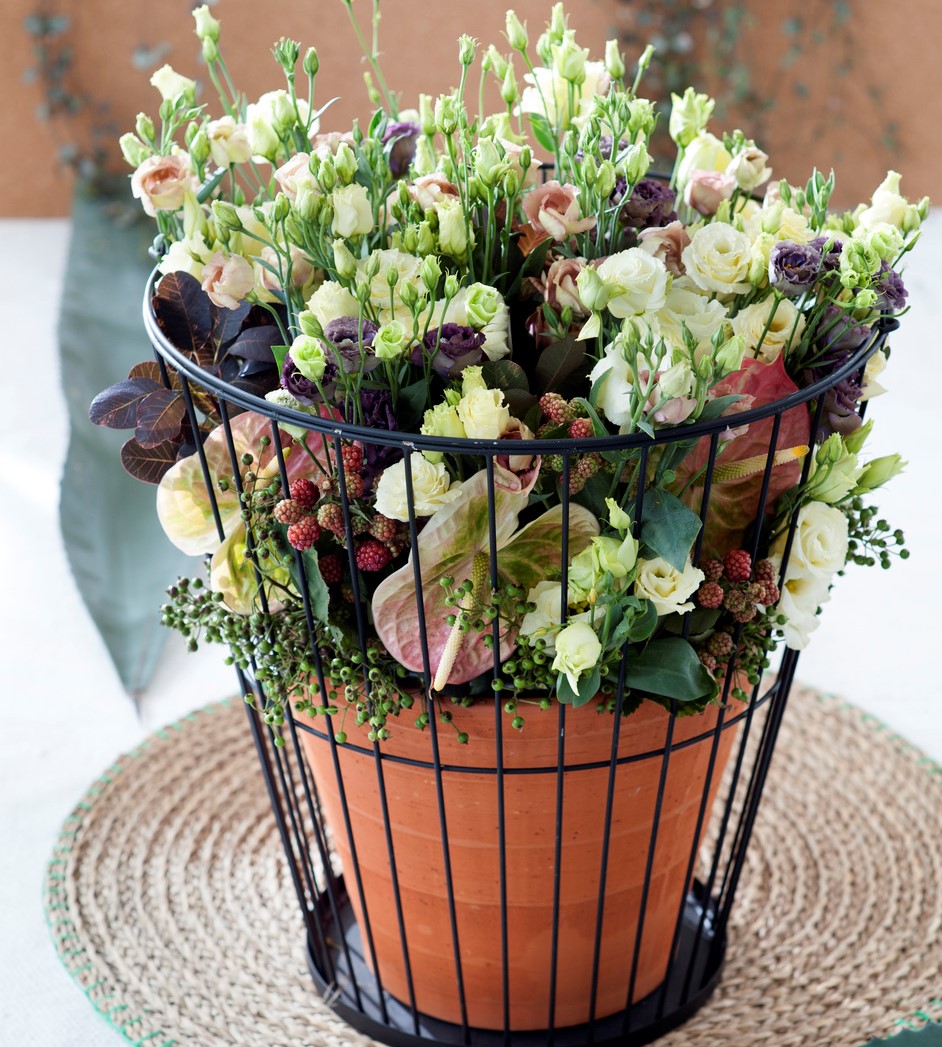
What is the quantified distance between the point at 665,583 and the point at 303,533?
0.20 meters

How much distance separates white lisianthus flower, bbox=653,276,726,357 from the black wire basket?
0.19 ft

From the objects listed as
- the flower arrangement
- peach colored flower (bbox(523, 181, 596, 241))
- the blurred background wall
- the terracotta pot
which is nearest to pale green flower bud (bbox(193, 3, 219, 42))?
the flower arrangement

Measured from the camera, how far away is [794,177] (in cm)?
287

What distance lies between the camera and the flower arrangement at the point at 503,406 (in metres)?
0.65

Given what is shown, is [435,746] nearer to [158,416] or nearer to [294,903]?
[158,416]

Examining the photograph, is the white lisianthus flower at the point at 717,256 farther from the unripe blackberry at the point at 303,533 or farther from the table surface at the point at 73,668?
the table surface at the point at 73,668

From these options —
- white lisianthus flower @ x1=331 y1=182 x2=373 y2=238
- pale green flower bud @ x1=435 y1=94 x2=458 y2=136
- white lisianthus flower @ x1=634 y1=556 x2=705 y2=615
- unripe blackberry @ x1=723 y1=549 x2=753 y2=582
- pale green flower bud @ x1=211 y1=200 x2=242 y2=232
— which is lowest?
unripe blackberry @ x1=723 y1=549 x2=753 y2=582

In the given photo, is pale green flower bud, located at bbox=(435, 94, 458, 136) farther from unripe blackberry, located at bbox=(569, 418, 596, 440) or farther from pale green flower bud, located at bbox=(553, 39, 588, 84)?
unripe blackberry, located at bbox=(569, 418, 596, 440)

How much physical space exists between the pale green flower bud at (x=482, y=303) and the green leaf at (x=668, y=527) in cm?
13

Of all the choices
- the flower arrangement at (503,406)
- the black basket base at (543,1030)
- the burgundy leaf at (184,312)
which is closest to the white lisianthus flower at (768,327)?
the flower arrangement at (503,406)

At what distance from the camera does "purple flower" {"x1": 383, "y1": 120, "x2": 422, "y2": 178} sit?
839mm

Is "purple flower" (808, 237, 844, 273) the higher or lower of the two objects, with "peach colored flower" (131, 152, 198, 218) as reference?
higher

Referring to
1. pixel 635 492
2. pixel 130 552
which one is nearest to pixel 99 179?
pixel 130 552

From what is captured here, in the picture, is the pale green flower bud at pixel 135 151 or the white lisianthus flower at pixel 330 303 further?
the pale green flower bud at pixel 135 151
